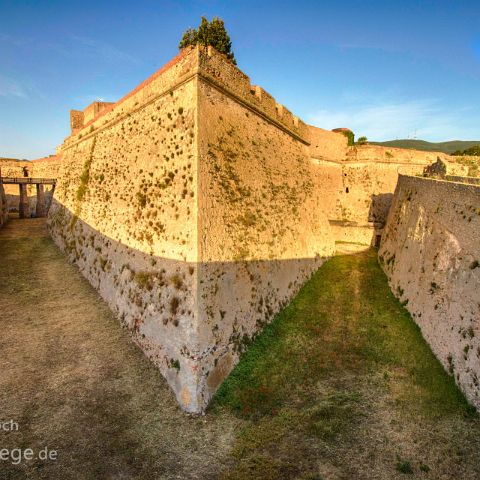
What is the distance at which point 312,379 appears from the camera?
9977 mm

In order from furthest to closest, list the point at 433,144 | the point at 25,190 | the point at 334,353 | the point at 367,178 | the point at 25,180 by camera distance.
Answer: the point at 433,144 → the point at 25,190 → the point at 25,180 → the point at 367,178 → the point at 334,353

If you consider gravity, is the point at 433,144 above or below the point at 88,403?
above

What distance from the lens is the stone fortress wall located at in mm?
9320

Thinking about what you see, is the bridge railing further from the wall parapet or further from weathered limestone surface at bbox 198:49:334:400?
weathered limestone surface at bbox 198:49:334:400

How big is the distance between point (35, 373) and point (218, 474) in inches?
258

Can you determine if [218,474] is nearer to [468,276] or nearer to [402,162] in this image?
[468,276]

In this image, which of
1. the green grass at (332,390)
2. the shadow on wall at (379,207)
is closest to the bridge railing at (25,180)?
the green grass at (332,390)

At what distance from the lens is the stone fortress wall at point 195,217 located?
30.6 feet

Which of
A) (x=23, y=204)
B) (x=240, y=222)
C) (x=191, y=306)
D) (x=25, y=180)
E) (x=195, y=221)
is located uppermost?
(x=25, y=180)

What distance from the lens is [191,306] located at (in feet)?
29.2

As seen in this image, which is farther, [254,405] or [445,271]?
[445,271]

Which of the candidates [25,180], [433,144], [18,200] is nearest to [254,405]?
[25,180]

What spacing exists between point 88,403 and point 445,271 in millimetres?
12324

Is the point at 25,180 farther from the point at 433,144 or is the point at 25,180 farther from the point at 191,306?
the point at 433,144
